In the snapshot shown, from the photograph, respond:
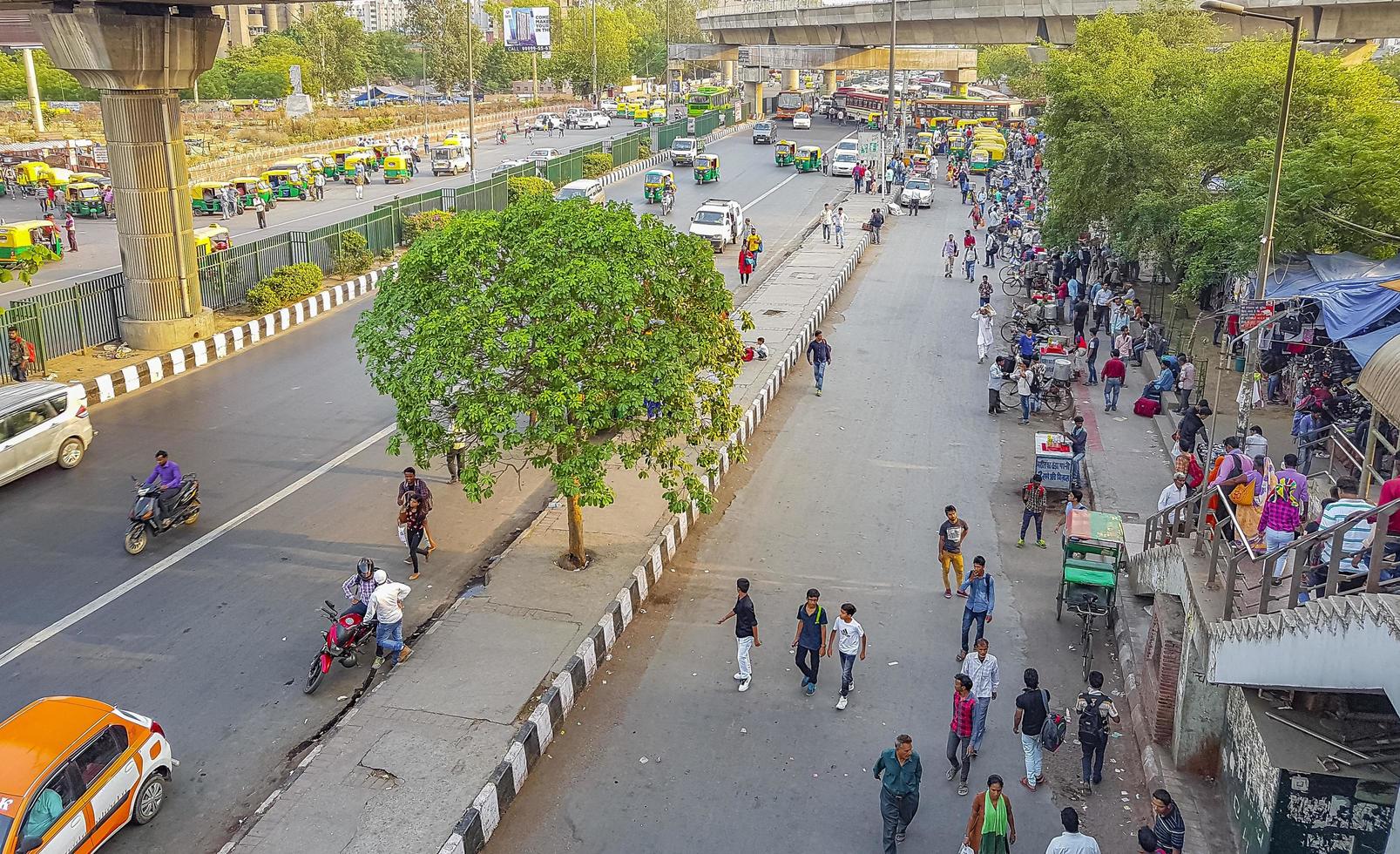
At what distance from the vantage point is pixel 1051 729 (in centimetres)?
1056

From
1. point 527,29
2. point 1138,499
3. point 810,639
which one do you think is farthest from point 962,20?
point 527,29

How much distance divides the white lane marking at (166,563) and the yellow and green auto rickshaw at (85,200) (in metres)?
32.0

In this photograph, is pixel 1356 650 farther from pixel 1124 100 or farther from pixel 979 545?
pixel 1124 100

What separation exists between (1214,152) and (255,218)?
3492 cm

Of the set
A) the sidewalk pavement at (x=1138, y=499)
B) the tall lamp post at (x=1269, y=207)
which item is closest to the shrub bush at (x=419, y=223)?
the sidewalk pavement at (x=1138, y=499)

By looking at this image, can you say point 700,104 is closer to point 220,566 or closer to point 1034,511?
point 1034,511

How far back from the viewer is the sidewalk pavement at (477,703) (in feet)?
31.9

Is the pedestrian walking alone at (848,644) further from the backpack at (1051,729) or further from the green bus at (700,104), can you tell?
the green bus at (700,104)

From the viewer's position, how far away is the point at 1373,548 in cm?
827

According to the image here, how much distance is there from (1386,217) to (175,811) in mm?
22108

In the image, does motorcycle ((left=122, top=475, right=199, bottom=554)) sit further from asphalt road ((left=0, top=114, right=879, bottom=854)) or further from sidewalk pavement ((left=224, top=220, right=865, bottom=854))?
sidewalk pavement ((left=224, top=220, right=865, bottom=854))

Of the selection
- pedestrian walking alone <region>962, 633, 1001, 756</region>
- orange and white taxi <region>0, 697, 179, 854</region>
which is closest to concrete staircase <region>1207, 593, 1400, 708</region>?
pedestrian walking alone <region>962, 633, 1001, 756</region>

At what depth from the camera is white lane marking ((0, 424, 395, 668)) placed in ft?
42.3

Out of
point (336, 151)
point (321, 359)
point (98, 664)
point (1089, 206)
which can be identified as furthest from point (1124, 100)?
point (336, 151)
